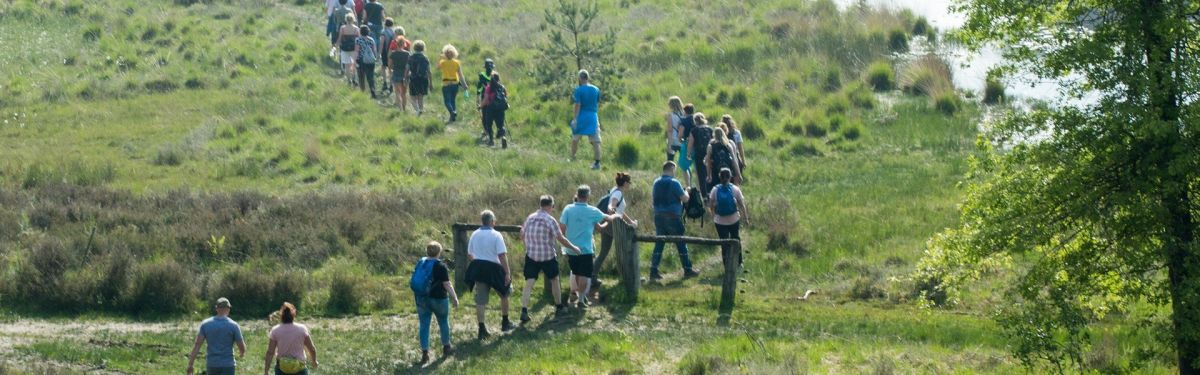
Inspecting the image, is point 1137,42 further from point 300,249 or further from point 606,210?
point 300,249

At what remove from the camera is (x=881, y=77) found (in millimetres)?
33438

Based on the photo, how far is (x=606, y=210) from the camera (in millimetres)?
18906

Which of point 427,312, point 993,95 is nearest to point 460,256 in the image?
point 427,312

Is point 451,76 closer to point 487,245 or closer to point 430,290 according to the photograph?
point 487,245

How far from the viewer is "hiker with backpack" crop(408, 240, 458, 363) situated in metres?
15.4

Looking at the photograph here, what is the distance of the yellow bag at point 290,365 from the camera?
1341 centimetres

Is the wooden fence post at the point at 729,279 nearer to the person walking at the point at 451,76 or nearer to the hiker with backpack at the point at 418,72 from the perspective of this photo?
the person walking at the point at 451,76

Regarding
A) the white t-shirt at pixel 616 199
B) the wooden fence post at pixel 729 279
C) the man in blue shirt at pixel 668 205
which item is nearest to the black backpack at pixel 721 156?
the man in blue shirt at pixel 668 205

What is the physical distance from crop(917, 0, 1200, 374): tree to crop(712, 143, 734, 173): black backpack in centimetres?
617

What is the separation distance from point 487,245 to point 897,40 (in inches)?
889

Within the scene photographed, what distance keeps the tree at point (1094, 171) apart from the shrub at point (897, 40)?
21822mm

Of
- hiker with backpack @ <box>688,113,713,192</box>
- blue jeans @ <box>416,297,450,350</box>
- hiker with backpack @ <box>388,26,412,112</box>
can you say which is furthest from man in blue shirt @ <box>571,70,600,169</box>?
blue jeans @ <box>416,297,450,350</box>

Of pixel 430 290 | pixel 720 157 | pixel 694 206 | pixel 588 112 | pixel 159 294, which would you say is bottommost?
pixel 159 294

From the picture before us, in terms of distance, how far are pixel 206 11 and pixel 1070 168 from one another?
30.6m
